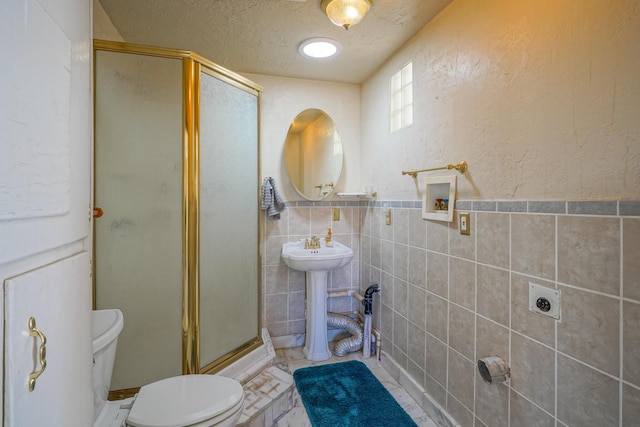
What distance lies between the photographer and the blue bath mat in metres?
1.76

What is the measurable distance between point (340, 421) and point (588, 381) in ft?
4.05

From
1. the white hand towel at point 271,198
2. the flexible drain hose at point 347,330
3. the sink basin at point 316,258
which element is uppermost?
the white hand towel at point 271,198

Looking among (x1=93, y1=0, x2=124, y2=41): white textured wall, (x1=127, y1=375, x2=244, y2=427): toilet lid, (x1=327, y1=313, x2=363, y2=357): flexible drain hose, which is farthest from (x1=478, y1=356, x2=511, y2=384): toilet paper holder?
(x1=93, y1=0, x2=124, y2=41): white textured wall

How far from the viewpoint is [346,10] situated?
1.57 m

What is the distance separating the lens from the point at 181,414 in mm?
1141

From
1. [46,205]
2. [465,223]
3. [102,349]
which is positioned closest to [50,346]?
[46,205]

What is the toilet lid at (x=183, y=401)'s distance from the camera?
112 cm

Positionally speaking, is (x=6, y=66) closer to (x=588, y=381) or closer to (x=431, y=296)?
(x=588, y=381)

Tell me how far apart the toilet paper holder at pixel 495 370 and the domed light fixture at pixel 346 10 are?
1.72 m

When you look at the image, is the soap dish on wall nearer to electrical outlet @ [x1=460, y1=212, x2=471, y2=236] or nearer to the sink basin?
electrical outlet @ [x1=460, y1=212, x2=471, y2=236]

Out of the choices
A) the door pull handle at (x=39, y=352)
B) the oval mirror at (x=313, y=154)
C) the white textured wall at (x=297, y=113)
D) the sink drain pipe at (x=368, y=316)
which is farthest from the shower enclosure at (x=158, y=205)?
the door pull handle at (x=39, y=352)

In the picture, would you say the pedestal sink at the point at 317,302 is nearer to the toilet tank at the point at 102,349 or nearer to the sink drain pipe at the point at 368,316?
the sink drain pipe at the point at 368,316

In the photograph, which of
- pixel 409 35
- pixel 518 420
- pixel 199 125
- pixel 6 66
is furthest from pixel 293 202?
pixel 6 66

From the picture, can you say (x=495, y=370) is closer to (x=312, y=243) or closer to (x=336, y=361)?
(x=336, y=361)
